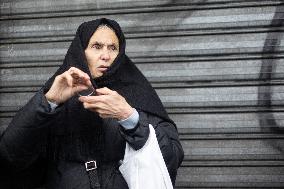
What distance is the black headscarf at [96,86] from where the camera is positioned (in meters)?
2.85

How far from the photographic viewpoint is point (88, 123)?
9.48 feet

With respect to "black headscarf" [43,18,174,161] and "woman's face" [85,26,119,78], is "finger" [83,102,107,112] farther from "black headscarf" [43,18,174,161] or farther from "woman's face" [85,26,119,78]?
"woman's face" [85,26,119,78]

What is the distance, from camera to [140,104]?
3.00 metres

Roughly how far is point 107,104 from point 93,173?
532mm

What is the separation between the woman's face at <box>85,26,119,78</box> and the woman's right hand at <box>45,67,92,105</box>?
0.41 m

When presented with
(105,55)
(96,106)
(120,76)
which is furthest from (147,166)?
(105,55)

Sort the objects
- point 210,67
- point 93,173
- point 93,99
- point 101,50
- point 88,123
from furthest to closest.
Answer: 1. point 210,67
2. point 101,50
3. point 88,123
4. point 93,173
5. point 93,99

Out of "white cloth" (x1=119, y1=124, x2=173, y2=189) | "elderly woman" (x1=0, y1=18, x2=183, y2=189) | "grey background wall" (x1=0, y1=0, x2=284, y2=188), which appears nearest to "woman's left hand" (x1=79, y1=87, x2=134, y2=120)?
"elderly woman" (x1=0, y1=18, x2=183, y2=189)

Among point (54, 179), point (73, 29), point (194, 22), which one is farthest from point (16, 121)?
point (194, 22)

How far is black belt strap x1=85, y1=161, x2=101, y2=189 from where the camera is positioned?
2.72 meters

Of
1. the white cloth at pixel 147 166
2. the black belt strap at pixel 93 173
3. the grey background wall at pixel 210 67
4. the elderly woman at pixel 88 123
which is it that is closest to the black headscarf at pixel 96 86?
the elderly woman at pixel 88 123

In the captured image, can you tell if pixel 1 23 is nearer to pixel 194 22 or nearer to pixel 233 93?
pixel 194 22

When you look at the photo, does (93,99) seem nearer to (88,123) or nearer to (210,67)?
(88,123)

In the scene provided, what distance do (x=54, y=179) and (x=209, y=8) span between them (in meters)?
2.03
